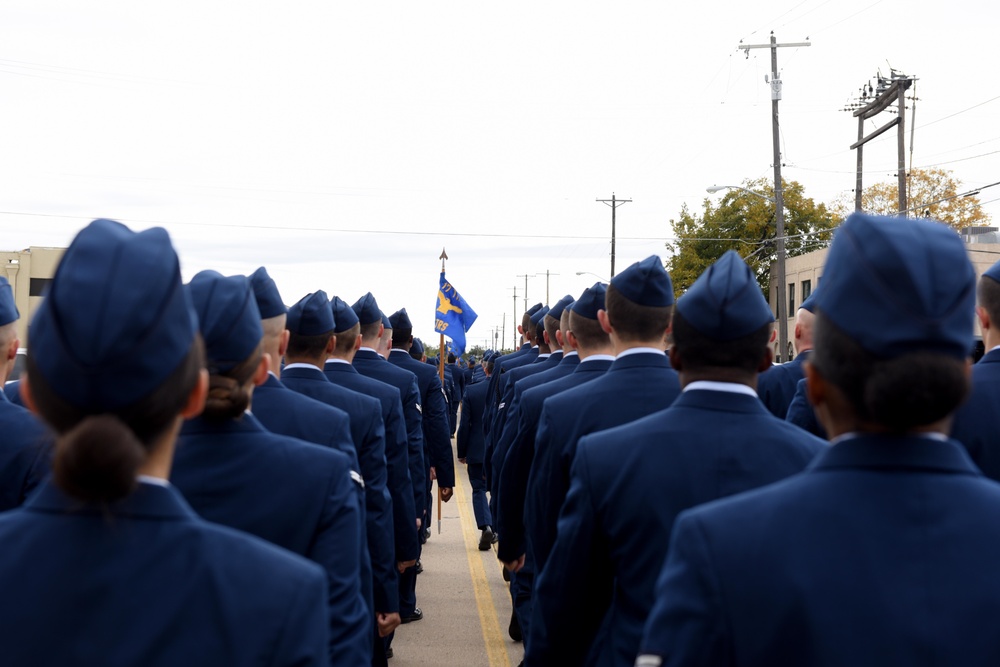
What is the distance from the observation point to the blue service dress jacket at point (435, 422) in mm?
11156

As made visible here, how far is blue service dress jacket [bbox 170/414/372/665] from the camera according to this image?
344 centimetres

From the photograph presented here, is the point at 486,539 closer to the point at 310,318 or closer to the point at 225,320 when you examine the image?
the point at 310,318

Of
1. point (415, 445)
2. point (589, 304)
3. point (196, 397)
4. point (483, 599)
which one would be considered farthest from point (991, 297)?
point (483, 599)

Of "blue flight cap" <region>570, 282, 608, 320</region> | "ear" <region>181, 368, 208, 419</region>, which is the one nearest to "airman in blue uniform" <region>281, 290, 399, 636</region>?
"blue flight cap" <region>570, 282, 608, 320</region>

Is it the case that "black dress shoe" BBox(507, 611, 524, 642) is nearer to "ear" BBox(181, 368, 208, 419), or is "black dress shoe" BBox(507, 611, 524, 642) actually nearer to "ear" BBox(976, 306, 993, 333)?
"ear" BBox(976, 306, 993, 333)

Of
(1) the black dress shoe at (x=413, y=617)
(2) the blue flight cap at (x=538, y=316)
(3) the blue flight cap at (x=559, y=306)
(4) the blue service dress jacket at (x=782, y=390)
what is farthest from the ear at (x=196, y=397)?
(2) the blue flight cap at (x=538, y=316)

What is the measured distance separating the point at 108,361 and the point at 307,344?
4235 mm

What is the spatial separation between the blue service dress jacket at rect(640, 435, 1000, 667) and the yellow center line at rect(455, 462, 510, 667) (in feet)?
21.0

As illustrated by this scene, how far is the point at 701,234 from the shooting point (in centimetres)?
5844

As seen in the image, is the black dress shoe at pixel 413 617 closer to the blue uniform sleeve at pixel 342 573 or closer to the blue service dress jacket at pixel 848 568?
the blue uniform sleeve at pixel 342 573

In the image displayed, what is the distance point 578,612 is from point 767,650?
1567mm

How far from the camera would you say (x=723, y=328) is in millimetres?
3492

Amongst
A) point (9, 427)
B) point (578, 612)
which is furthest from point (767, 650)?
point (9, 427)

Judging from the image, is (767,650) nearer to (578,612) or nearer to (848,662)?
(848,662)
